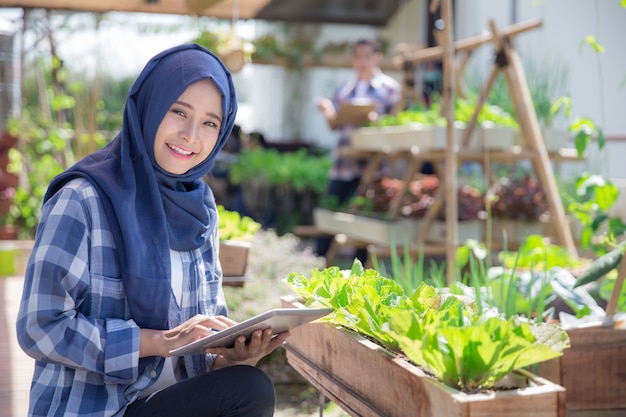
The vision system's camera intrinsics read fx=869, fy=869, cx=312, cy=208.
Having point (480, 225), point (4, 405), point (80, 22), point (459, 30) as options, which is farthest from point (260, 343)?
point (80, 22)

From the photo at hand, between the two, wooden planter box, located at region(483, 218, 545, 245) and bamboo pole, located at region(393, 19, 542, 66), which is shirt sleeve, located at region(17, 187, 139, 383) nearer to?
bamboo pole, located at region(393, 19, 542, 66)

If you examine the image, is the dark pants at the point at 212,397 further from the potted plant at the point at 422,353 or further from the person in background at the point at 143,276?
the potted plant at the point at 422,353

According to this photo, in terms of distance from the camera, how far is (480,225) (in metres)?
5.11

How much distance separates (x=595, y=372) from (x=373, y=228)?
3331 millimetres

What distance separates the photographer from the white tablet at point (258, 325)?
Result: 155 centimetres

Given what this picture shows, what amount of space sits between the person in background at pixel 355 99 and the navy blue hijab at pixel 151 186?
435cm

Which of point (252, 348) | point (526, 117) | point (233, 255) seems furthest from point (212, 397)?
point (526, 117)

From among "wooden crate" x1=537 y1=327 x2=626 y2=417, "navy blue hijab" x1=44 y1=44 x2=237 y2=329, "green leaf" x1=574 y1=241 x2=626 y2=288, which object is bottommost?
"wooden crate" x1=537 y1=327 x2=626 y2=417

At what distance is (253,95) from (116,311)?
1343cm

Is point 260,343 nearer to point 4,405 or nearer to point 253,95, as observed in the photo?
point 4,405

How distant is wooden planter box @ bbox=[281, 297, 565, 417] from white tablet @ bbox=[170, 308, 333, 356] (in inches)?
3.9

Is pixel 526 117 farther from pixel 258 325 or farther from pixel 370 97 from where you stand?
pixel 258 325

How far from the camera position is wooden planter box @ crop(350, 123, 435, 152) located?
5.05 m

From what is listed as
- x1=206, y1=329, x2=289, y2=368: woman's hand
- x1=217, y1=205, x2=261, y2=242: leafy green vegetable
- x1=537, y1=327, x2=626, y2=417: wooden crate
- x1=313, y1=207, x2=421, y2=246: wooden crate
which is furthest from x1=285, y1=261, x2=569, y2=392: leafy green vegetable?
x1=313, y1=207, x2=421, y2=246: wooden crate
